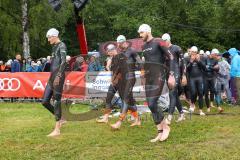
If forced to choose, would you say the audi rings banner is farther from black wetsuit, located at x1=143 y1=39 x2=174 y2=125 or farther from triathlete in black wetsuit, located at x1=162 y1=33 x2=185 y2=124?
black wetsuit, located at x1=143 y1=39 x2=174 y2=125

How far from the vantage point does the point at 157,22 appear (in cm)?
4625

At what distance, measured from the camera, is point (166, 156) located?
7.74 metres

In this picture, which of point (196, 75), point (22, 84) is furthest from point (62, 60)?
point (22, 84)

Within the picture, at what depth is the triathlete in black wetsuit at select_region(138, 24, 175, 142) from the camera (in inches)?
354

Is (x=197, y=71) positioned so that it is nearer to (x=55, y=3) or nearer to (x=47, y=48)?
(x=55, y=3)

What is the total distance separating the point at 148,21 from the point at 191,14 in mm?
4306

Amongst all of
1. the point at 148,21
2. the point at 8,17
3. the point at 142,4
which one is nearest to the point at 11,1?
the point at 8,17

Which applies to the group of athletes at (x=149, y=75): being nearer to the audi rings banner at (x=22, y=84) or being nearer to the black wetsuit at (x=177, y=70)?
the black wetsuit at (x=177, y=70)

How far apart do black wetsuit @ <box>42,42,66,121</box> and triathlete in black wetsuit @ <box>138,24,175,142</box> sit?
5.76 ft

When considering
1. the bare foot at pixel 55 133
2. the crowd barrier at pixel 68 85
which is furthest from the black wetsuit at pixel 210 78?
the bare foot at pixel 55 133

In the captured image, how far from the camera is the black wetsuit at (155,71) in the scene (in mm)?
8984

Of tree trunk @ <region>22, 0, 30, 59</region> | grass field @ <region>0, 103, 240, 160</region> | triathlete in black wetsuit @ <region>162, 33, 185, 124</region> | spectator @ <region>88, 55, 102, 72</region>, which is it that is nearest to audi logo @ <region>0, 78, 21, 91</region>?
spectator @ <region>88, 55, 102, 72</region>

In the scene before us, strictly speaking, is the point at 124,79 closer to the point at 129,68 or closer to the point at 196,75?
the point at 129,68

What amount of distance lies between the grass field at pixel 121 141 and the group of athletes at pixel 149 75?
1.20 feet
